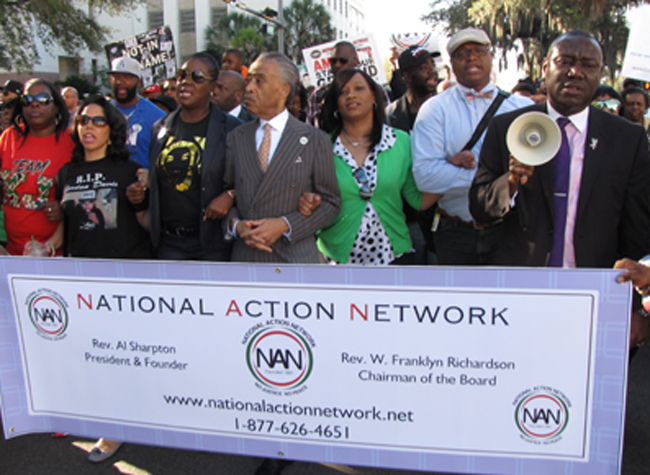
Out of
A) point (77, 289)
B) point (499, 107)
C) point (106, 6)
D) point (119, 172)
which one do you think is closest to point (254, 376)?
point (77, 289)

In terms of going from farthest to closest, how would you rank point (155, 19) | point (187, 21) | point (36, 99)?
point (155, 19)
point (187, 21)
point (36, 99)

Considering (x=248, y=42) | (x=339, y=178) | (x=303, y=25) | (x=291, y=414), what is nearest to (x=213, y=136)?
(x=339, y=178)

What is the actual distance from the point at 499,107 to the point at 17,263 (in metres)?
2.75

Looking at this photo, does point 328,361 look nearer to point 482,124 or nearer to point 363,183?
point 363,183

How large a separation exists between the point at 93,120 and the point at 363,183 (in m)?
1.77

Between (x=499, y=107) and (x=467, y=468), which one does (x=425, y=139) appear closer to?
(x=499, y=107)

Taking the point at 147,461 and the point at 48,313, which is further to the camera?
the point at 147,461

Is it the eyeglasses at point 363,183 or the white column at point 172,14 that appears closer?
the eyeglasses at point 363,183

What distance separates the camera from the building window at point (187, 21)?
2021 inches

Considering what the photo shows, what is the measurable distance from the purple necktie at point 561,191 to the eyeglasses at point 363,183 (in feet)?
3.46

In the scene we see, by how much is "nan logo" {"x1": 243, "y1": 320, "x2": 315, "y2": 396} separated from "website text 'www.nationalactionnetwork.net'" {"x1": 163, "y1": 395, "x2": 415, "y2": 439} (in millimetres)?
78

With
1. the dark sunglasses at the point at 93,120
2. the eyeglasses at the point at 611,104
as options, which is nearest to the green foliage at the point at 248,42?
the eyeglasses at the point at 611,104

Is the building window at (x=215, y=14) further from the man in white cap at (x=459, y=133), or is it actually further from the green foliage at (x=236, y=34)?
the man in white cap at (x=459, y=133)

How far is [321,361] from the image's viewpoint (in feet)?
6.68
